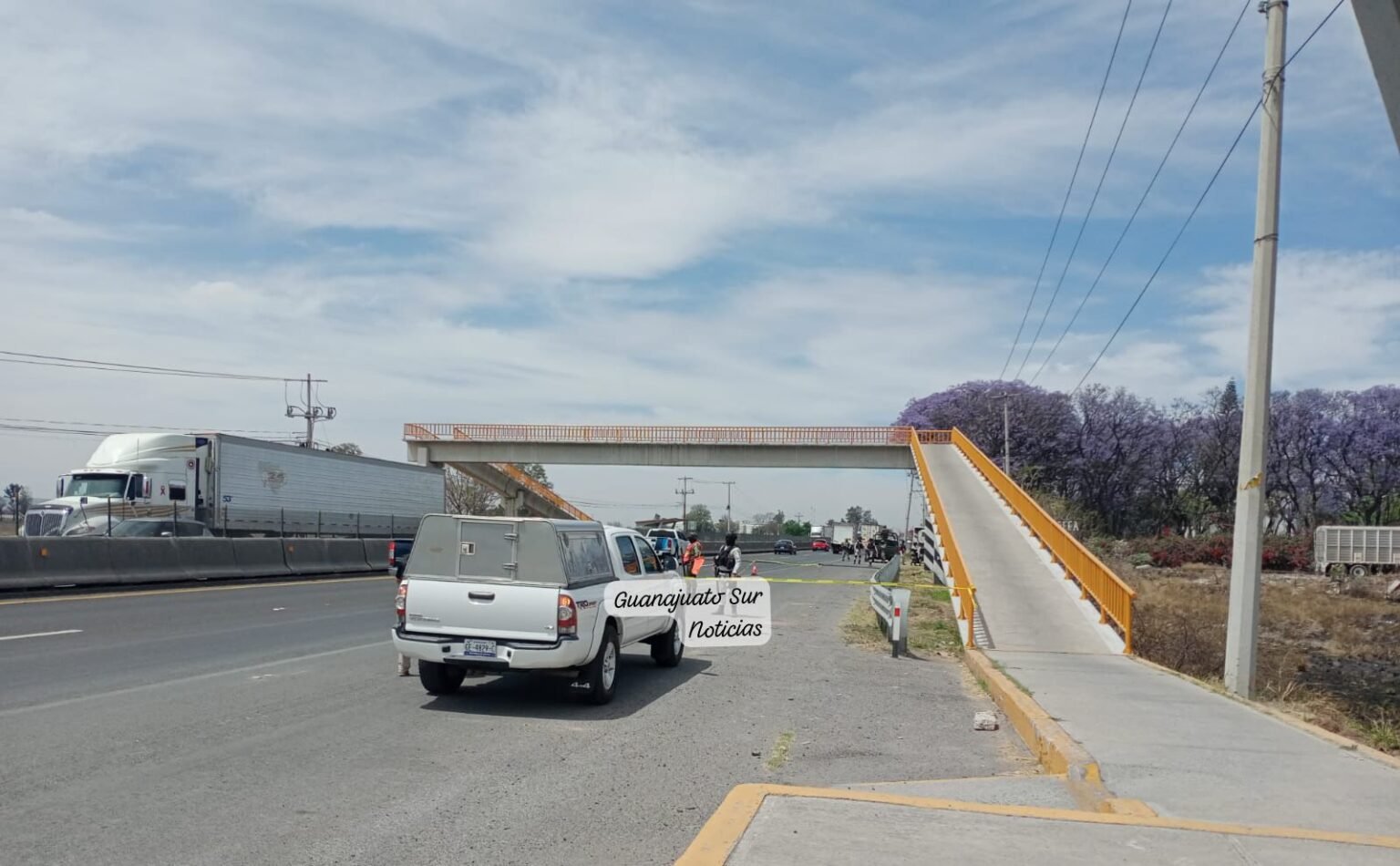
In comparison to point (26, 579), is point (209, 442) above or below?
above

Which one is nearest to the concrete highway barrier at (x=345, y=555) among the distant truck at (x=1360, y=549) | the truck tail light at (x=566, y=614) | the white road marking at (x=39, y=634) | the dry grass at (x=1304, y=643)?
the white road marking at (x=39, y=634)

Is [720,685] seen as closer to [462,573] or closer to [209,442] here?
[462,573]

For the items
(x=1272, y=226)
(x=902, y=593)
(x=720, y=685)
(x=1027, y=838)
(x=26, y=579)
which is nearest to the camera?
(x=1027, y=838)

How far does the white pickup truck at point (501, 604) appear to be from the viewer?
10.2m

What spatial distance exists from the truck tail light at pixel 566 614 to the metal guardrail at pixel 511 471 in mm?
50422

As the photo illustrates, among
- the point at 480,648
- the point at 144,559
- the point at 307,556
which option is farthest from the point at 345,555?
the point at 480,648

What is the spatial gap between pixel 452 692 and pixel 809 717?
138 inches

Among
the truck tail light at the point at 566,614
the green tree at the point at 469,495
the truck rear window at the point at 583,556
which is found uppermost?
the truck rear window at the point at 583,556

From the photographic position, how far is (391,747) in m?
8.49

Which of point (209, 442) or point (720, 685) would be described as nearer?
point (720, 685)

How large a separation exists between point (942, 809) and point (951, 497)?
28.9 m

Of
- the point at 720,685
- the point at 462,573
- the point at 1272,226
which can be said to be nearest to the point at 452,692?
the point at 462,573

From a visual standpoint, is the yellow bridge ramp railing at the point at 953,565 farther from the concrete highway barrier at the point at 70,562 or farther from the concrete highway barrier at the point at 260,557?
the concrete highway barrier at the point at 70,562

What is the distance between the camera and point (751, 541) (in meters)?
89.3
